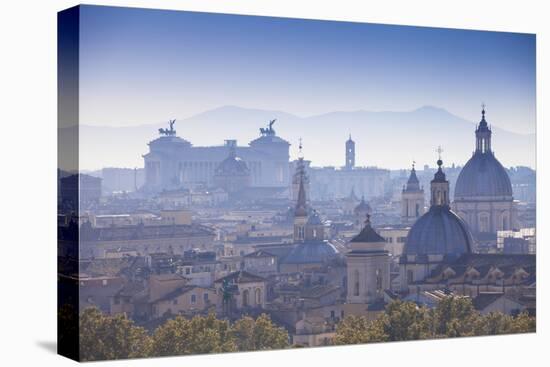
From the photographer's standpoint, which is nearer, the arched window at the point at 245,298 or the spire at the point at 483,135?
the spire at the point at 483,135

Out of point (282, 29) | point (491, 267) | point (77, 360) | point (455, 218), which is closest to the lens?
point (77, 360)

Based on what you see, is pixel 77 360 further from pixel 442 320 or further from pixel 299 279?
pixel 299 279

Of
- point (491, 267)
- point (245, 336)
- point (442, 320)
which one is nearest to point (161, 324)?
point (245, 336)

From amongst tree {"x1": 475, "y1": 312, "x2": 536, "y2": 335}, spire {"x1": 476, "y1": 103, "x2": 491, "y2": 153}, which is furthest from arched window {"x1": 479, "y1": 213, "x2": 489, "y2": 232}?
tree {"x1": 475, "y1": 312, "x2": 536, "y2": 335}

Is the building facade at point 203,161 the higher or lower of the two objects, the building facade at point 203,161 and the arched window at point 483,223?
the higher

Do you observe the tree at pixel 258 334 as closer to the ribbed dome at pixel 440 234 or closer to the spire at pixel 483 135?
the ribbed dome at pixel 440 234

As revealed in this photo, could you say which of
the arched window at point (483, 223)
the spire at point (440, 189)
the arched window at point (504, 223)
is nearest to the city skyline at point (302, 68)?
the spire at point (440, 189)

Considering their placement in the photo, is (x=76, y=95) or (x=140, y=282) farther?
(x=140, y=282)
